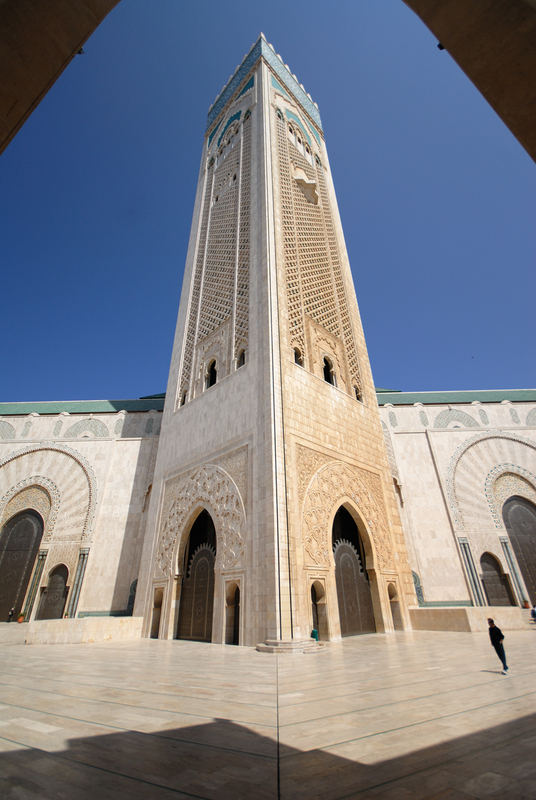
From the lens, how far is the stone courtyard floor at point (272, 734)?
105 cm

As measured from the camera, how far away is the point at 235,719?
1716 mm

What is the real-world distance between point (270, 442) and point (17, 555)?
8841 millimetres

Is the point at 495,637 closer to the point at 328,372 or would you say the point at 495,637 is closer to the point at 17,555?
the point at 328,372

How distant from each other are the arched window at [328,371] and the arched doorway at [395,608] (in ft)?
13.4

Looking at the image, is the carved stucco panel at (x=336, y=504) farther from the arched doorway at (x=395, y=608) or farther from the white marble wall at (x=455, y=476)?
the white marble wall at (x=455, y=476)

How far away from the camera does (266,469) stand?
569 centimetres

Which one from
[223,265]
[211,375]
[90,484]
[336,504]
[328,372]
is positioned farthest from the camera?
[90,484]

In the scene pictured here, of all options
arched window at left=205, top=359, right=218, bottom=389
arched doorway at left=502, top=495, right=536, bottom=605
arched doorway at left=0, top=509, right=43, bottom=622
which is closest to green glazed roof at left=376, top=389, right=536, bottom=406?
arched doorway at left=502, top=495, right=536, bottom=605

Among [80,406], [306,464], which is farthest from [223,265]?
[80,406]

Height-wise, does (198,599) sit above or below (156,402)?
below

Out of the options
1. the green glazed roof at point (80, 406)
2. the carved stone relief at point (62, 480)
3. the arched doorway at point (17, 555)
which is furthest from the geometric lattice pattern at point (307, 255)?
the arched doorway at point (17, 555)

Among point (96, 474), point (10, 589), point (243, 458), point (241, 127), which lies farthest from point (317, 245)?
point (10, 589)

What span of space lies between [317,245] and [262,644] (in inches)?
351

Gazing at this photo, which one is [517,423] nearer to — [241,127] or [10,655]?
[241,127]
